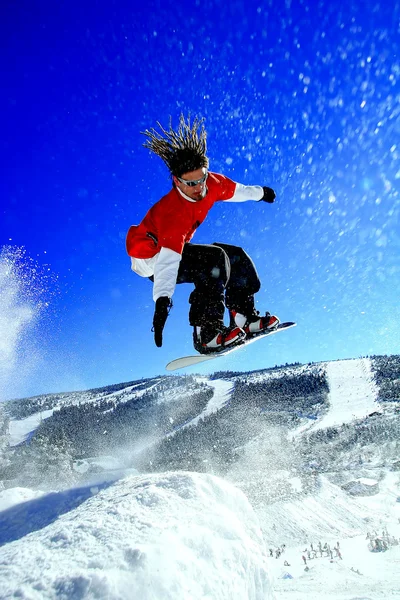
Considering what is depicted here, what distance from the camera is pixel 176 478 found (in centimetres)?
460

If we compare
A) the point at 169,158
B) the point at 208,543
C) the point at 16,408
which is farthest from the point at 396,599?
the point at 16,408

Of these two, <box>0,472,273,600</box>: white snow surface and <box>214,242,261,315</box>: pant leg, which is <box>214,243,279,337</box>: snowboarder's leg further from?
<box>0,472,273,600</box>: white snow surface

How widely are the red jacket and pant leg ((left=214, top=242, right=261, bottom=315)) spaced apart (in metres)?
0.72

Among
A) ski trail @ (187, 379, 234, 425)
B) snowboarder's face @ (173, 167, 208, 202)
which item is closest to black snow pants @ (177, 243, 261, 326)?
snowboarder's face @ (173, 167, 208, 202)

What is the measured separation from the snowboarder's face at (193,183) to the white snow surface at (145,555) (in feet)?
10.8

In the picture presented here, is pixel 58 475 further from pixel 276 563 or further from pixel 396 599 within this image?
pixel 396 599

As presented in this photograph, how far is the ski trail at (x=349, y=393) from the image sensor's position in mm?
78188

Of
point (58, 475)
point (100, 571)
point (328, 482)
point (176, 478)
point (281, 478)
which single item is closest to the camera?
point (100, 571)

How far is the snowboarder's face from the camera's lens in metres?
3.80

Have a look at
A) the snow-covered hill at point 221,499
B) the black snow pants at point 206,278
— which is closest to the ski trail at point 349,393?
the snow-covered hill at point 221,499

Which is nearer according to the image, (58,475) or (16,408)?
(58,475)

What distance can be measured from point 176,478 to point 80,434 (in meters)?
111

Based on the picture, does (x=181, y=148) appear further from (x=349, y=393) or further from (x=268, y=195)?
(x=349, y=393)

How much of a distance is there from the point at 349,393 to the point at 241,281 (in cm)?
10804
